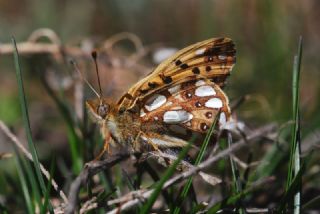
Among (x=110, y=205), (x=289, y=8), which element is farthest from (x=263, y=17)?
(x=110, y=205)

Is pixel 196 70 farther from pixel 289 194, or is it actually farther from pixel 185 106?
pixel 289 194

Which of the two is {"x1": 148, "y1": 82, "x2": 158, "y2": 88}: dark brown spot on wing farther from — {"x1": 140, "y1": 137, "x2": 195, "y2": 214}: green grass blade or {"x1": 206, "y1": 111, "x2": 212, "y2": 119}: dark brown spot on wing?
{"x1": 140, "y1": 137, "x2": 195, "y2": 214}: green grass blade

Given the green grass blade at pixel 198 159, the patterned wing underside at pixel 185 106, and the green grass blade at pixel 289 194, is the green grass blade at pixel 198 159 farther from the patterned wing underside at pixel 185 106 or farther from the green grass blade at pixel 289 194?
the patterned wing underside at pixel 185 106

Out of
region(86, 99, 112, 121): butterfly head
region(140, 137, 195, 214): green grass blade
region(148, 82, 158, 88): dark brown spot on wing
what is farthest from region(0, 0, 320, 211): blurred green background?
region(140, 137, 195, 214): green grass blade

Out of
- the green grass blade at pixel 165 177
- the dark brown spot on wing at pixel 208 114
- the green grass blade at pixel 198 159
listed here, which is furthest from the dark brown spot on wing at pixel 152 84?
the green grass blade at pixel 165 177

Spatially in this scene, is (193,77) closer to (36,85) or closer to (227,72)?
(227,72)

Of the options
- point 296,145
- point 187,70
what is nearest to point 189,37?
point 187,70
